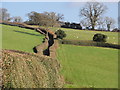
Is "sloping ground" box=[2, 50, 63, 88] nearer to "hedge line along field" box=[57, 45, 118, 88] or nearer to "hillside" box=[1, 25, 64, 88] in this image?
"hillside" box=[1, 25, 64, 88]

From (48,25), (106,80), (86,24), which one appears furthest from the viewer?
(86,24)

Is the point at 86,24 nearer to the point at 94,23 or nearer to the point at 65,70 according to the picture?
the point at 94,23

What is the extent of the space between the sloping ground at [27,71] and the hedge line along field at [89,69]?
2.14 m

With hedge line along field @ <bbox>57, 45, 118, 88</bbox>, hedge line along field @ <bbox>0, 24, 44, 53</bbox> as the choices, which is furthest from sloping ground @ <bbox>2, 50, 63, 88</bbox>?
hedge line along field @ <bbox>0, 24, 44, 53</bbox>

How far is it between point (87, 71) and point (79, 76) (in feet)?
6.13

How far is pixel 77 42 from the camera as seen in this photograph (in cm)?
3070

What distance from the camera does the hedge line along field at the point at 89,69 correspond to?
14617 mm

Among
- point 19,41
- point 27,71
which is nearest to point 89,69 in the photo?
point 19,41

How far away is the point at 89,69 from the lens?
1848 cm

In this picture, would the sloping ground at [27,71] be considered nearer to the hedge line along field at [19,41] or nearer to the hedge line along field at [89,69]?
the hedge line along field at [89,69]

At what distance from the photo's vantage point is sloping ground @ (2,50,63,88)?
6.90 meters

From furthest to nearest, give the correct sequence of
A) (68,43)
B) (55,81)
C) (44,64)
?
(68,43) < (55,81) < (44,64)

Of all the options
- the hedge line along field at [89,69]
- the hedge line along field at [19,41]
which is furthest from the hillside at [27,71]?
the hedge line along field at [19,41]

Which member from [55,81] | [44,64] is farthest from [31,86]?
[55,81]
